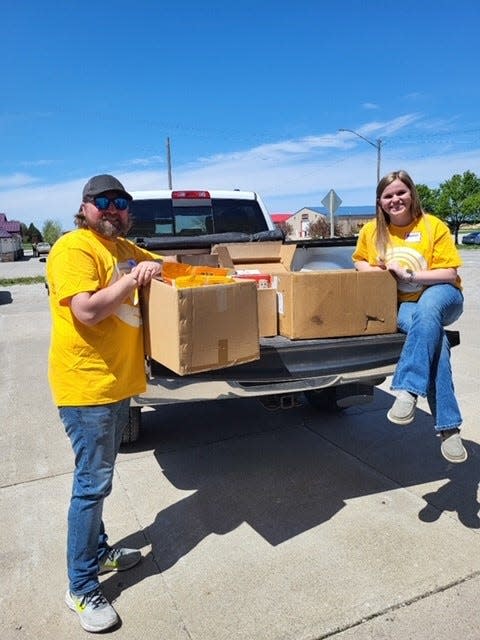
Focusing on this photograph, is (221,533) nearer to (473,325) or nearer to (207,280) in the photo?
(207,280)

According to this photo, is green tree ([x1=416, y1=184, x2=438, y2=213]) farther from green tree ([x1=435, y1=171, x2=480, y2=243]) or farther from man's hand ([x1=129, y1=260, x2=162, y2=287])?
man's hand ([x1=129, y1=260, x2=162, y2=287])

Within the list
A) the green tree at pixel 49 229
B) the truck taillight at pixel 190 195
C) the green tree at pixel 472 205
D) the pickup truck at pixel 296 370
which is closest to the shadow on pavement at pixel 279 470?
the pickup truck at pixel 296 370

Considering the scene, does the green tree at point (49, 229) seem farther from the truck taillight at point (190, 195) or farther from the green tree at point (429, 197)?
the truck taillight at point (190, 195)

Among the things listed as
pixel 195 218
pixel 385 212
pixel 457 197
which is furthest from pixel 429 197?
pixel 385 212

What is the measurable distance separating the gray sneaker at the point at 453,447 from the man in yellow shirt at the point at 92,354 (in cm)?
162

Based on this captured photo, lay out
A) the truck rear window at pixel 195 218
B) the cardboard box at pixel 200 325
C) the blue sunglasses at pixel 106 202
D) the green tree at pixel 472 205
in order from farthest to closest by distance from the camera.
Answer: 1. the green tree at pixel 472 205
2. the truck rear window at pixel 195 218
3. the cardboard box at pixel 200 325
4. the blue sunglasses at pixel 106 202

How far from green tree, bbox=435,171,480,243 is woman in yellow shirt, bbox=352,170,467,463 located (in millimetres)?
54683

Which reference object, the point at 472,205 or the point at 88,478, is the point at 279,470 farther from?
the point at 472,205

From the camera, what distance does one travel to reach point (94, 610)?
2.42 meters

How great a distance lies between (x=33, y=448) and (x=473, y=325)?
7.54 m

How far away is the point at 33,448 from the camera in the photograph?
4363 mm

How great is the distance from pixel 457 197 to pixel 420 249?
56421mm

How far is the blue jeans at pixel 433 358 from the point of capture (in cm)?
292

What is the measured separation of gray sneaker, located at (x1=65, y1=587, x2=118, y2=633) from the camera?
2.38m
